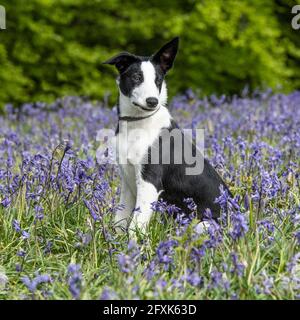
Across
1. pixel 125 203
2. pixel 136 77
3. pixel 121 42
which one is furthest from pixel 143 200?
pixel 121 42

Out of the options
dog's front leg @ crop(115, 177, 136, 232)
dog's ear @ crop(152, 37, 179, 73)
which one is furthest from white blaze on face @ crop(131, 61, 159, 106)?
dog's front leg @ crop(115, 177, 136, 232)

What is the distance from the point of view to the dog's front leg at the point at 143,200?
444 centimetres

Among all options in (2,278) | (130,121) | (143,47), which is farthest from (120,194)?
(143,47)

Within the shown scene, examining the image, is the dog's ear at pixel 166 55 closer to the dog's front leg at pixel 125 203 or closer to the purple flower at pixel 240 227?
the dog's front leg at pixel 125 203

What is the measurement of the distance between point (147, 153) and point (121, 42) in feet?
24.7

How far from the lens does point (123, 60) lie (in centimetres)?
466

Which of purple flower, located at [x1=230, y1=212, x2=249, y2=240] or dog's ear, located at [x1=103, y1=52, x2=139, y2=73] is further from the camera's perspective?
dog's ear, located at [x1=103, y1=52, x2=139, y2=73]

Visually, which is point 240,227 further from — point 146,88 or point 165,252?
point 146,88

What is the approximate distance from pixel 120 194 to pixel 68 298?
1.61 meters

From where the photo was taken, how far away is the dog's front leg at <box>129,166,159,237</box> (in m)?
4.44

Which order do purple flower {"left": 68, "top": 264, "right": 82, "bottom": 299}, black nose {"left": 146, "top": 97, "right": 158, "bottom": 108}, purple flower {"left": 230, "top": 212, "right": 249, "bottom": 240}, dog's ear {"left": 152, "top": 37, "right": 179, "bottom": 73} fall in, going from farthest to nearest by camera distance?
dog's ear {"left": 152, "top": 37, "right": 179, "bottom": 73}
black nose {"left": 146, "top": 97, "right": 158, "bottom": 108}
purple flower {"left": 230, "top": 212, "right": 249, "bottom": 240}
purple flower {"left": 68, "top": 264, "right": 82, "bottom": 299}

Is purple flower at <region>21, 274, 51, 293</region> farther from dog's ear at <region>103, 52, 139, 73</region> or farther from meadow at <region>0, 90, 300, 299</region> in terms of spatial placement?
dog's ear at <region>103, 52, 139, 73</region>

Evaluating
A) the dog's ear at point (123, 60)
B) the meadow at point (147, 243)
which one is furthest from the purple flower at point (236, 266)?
the dog's ear at point (123, 60)

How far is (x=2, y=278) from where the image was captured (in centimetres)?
378
